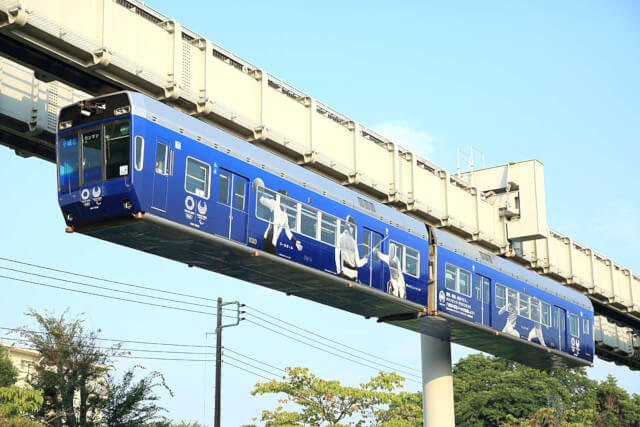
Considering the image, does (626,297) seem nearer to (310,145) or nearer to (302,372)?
(302,372)

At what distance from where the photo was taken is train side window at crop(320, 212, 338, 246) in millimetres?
24922

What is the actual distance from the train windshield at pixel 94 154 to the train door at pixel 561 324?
2206cm

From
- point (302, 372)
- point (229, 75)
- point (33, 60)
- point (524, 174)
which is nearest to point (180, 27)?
point (229, 75)

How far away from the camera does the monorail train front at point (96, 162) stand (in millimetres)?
19750

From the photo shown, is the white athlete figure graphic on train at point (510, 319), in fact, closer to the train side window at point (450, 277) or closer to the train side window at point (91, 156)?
the train side window at point (450, 277)

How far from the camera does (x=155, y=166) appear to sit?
19969 mm

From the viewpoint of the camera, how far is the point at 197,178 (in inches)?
829

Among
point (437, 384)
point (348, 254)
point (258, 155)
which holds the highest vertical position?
point (258, 155)

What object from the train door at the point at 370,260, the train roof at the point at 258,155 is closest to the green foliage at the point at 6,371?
the train roof at the point at 258,155

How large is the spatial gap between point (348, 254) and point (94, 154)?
8143 millimetres

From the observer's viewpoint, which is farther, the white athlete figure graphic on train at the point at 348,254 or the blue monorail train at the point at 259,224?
the white athlete figure graphic on train at the point at 348,254

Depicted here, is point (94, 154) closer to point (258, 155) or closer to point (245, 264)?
point (258, 155)

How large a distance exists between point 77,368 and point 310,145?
21.7 metres

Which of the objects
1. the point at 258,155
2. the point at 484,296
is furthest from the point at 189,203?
the point at 484,296
